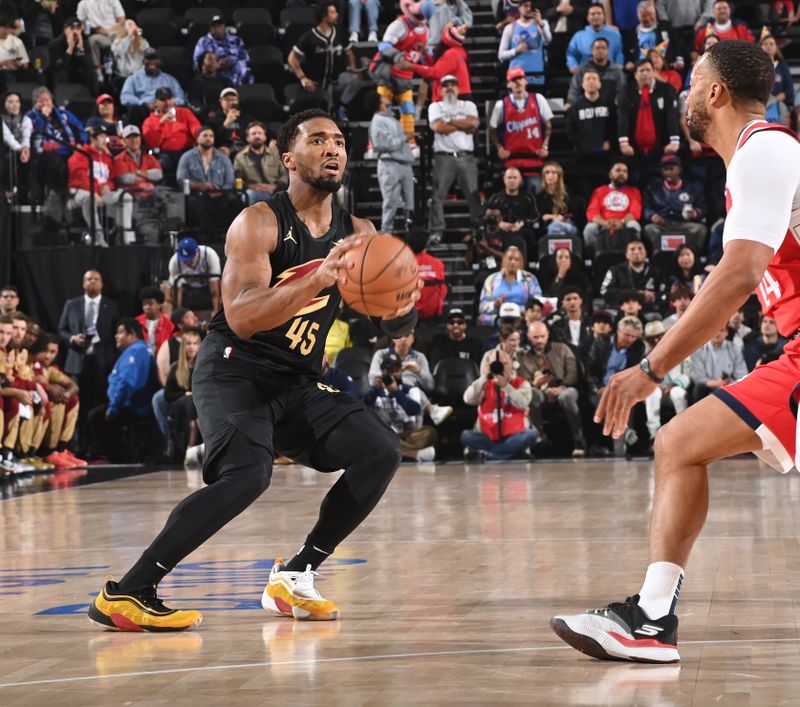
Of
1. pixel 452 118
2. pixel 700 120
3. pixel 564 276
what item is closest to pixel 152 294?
pixel 452 118

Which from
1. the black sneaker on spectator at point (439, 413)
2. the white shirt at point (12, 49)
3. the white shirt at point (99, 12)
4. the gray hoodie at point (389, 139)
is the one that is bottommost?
the black sneaker on spectator at point (439, 413)

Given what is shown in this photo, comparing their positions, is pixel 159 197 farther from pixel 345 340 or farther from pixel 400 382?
pixel 400 382

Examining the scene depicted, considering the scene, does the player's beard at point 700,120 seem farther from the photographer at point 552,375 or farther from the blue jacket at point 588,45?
the blue jacket at point 588,45

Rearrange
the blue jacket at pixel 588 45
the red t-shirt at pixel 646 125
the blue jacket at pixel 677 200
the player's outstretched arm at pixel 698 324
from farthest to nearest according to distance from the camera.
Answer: the blue jacket at pixel 588 45
the red t-shirt at pixel 646 125
the blue jacket at pixel 677 200
the player's outstretched arm at pixel 698 324

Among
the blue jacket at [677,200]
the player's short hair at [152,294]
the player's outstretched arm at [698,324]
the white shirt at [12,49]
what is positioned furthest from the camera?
the white shirt at [12,49]

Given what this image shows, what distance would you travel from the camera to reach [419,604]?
5.61m

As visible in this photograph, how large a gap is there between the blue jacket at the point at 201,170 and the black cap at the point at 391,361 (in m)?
3.59

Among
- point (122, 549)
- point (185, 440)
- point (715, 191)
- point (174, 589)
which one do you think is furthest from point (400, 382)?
point (174, 589)

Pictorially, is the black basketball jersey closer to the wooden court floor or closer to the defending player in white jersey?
the wooden court floor

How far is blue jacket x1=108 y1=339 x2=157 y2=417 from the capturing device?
1505 cm

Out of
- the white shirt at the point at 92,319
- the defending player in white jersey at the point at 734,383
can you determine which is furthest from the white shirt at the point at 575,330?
the defending player in white jersey at the point at 734,383

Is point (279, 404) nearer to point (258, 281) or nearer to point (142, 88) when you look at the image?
point (258, 281)

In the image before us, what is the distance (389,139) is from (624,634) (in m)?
12.7

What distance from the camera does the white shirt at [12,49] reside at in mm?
18891
